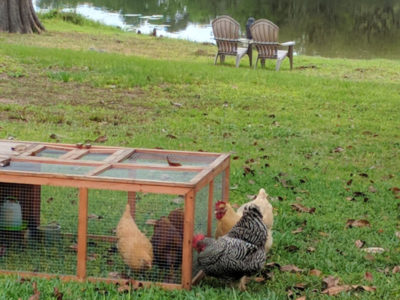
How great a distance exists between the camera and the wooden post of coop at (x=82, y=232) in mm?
4828

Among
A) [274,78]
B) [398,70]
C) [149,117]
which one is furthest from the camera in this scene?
[398,70]

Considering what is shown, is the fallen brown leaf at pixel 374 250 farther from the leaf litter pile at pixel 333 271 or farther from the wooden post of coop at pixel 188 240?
the wooden post of coop at pixel 188 240

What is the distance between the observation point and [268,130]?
9.85 metres

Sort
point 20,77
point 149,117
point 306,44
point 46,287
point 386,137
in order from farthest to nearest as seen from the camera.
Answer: point 306,44 < point 20,77 < point 149,117 < point 386,137 < point 46,287

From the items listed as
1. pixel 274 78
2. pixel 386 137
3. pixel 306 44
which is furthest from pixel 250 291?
pixel 306 44

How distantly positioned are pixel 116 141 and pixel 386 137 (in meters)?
3.65

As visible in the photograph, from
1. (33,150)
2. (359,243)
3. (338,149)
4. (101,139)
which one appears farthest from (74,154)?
(338,149)

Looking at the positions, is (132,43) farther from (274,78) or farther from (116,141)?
(116,141)

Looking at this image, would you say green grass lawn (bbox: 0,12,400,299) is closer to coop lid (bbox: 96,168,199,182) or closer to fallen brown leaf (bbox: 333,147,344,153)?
fallen brown leaf (bbox: 333,147,344,153)

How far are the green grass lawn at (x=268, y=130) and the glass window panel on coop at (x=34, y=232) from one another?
0.29m

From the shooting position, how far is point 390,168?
8305mm

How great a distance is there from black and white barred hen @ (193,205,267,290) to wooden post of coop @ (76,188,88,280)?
74cm

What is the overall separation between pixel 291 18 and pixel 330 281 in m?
27.6

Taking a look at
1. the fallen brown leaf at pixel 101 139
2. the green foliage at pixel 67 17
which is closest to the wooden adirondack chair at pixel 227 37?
the fallen brown leaf at pixel 101 139
